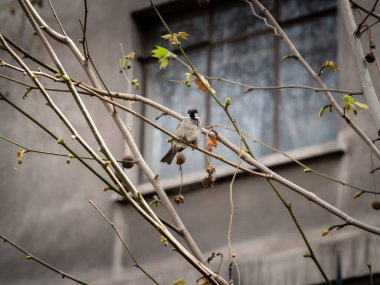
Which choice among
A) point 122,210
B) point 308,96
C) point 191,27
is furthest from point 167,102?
point 308,96

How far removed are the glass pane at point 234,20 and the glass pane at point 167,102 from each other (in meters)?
0.30

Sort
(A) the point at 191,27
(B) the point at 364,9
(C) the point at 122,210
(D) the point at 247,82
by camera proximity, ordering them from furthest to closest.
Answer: (A) the point at 191,27, (D) the point at 247,82, (C) the point at 122,210, (B) the point at 364,9

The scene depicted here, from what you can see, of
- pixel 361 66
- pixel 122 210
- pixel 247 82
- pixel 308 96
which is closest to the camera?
pixel 361 66

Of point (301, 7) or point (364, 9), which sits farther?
point (301, 7)

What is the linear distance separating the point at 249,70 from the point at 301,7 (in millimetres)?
802

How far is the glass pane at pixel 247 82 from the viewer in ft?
32.9

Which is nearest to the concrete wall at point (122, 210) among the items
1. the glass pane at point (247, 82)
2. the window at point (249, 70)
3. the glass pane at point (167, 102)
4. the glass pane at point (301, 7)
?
the glass pane at point (167, 102)

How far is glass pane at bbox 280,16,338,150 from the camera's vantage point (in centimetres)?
966

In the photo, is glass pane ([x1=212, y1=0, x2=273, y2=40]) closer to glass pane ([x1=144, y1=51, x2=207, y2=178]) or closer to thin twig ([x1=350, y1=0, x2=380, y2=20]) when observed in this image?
glass pane ([x1=144, y1=51, x2=207, y2=178])

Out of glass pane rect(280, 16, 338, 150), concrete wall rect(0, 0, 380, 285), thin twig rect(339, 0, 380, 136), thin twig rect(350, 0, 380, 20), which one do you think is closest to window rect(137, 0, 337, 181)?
glass pane rect(280, 16, 338, 150)

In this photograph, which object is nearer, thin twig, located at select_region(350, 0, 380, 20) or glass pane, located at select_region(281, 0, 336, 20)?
thin twig, located at select_region(350, 0, 380, 20)

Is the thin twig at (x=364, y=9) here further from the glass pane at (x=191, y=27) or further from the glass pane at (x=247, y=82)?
the glass pane at (x=191, y=27)

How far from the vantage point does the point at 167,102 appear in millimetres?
10820

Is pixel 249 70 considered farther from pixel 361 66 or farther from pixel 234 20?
pixel 361 66
